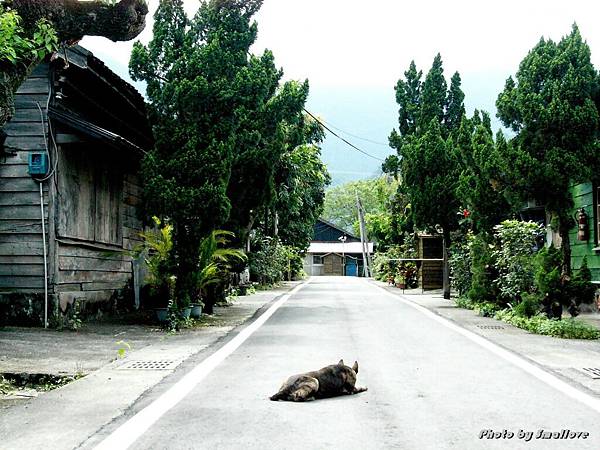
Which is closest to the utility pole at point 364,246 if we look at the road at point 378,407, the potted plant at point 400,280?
the potted plant at point 400,280

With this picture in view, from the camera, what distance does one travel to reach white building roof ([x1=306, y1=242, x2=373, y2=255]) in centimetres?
9469

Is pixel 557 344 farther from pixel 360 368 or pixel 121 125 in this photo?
pixel 121 125

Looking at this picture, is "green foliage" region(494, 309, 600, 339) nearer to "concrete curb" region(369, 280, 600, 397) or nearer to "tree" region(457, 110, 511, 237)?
"concrete curb" region(369, 280, 600, 397)

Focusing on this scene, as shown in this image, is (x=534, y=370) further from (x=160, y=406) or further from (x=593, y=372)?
(x=160, y=406)

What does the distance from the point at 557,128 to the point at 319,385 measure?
30.9 ft

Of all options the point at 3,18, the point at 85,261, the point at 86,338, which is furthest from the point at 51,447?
the point at 85,261

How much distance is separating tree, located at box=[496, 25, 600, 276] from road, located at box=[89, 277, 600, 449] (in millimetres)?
4732

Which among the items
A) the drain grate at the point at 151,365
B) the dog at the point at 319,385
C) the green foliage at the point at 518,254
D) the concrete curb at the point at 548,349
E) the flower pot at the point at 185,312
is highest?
the green foliage at the point at 518,254

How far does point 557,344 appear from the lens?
11.1 meters

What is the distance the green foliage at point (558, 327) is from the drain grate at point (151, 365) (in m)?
6.88

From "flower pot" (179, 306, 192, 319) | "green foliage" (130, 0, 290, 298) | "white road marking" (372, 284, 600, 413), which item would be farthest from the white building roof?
"white road marking" (372, 284, 600, 413)

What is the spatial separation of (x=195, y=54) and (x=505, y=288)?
8406 millimetres

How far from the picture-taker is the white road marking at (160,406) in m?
5.19

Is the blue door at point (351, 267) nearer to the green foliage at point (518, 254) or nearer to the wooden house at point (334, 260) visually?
the wooden house at point (334, 260)
